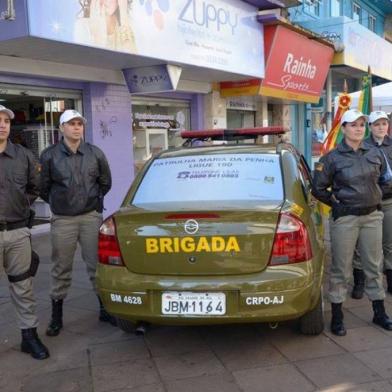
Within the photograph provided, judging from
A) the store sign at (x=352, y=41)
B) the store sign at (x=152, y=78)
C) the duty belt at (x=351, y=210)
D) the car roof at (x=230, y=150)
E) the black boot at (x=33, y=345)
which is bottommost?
the black boot at (x=33, y=345)

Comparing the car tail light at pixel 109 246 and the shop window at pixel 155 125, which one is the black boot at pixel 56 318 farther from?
the shop window at pixel 155 125

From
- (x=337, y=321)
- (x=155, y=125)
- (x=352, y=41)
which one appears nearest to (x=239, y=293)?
(x=337, y=321)

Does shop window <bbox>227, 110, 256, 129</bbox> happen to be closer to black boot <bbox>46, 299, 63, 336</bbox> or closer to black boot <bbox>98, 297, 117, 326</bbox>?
black boot <bbox>98, 297, 117, 326</bbox>

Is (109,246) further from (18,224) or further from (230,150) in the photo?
(230,150)

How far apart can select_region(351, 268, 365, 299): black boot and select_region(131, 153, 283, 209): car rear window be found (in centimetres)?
184

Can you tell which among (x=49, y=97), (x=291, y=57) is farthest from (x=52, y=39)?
(x=291, y=57)

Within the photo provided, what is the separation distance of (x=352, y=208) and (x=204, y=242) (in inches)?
53.6

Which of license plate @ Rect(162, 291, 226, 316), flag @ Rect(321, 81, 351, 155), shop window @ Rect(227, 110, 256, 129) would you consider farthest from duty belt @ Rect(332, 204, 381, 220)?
shop window @ Rect(227, 110, 256, 129)

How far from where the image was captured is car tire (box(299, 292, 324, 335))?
4121 mm

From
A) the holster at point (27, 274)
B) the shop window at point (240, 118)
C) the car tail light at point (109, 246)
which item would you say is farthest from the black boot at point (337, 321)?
the shop window at point (240, 118)

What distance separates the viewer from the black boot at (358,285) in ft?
17.4

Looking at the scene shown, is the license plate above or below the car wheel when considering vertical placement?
above

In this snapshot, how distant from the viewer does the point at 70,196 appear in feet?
14.5

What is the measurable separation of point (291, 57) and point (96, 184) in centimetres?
918
